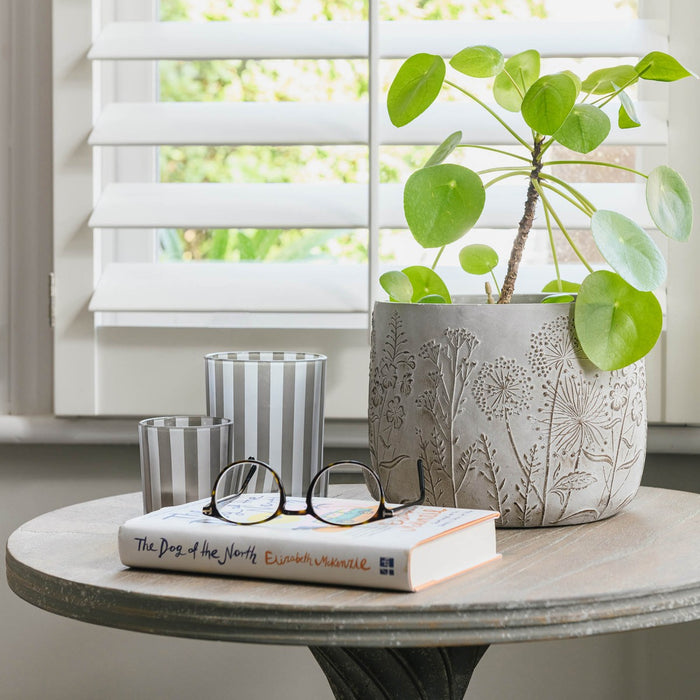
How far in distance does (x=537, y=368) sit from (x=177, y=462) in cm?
29

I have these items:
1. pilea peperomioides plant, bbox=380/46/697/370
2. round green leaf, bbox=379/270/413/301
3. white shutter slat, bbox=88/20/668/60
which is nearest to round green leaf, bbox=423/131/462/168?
pilea peperomioides plant, bbox=380/46/697/370

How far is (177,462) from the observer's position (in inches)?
29.7

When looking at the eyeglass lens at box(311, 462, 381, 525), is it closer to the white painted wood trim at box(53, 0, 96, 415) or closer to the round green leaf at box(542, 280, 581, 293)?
the round green leaf at box(542, 280, 581, 293)

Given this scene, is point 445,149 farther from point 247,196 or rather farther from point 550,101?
point 247,196

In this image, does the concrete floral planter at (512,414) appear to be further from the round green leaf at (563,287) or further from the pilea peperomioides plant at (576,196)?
the round green leaf at (563,287)

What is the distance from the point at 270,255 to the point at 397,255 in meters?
0.17

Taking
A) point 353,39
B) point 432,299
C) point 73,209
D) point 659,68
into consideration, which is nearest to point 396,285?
point 432,299

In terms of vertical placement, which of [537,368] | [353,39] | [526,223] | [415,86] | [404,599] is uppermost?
[353,39]

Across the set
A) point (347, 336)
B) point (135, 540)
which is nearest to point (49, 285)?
point (347, 336)

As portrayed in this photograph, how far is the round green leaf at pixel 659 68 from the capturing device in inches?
30.0

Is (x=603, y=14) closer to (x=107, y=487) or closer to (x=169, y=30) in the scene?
(x=169, y=30)

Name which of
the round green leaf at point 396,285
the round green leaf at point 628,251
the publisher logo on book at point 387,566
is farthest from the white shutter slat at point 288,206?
the publisher logo on book at point 387,566

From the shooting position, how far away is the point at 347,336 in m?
1.14

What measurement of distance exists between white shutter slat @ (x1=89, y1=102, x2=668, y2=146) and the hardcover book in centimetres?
57
